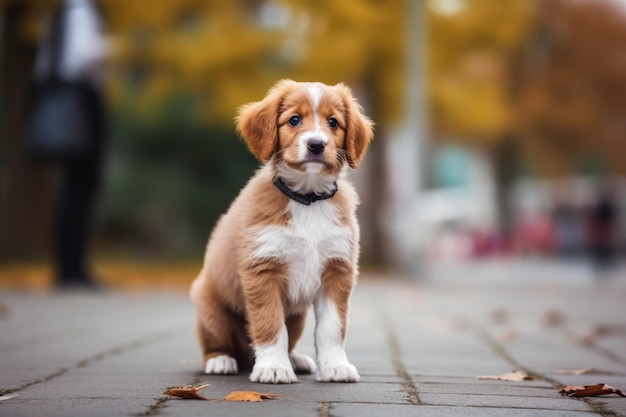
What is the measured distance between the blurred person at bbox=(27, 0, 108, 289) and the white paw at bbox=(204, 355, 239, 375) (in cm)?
577

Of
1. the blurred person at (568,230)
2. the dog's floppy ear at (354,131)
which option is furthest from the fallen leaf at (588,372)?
the blurred person at (568,230)

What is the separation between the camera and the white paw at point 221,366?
5.01 m

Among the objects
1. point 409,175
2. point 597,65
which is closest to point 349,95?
point 409,175

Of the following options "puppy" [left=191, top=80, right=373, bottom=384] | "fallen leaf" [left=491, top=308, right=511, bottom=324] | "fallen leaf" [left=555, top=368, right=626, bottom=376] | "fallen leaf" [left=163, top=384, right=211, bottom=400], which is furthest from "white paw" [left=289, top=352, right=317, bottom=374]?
"fallen leaf" [left=491, top=308, right=511, bottom=324]

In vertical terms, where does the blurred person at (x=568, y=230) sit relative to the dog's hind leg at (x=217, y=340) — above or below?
above

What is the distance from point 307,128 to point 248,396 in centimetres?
135

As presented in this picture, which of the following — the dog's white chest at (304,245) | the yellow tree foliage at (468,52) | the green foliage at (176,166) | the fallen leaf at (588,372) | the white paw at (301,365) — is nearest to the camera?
the dog's white chest at (304,245)

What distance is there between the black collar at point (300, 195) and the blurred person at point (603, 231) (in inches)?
663

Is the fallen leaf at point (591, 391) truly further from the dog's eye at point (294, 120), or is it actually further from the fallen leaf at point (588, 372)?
the dog's eye at point (294, 120)

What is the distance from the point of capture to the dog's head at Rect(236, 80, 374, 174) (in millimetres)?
4734

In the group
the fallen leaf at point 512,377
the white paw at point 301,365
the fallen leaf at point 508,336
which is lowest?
the fallen leaf at point 512,377

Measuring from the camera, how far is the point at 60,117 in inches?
411

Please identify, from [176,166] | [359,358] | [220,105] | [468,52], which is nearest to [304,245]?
[359,358]

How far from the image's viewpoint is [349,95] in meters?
5.04
